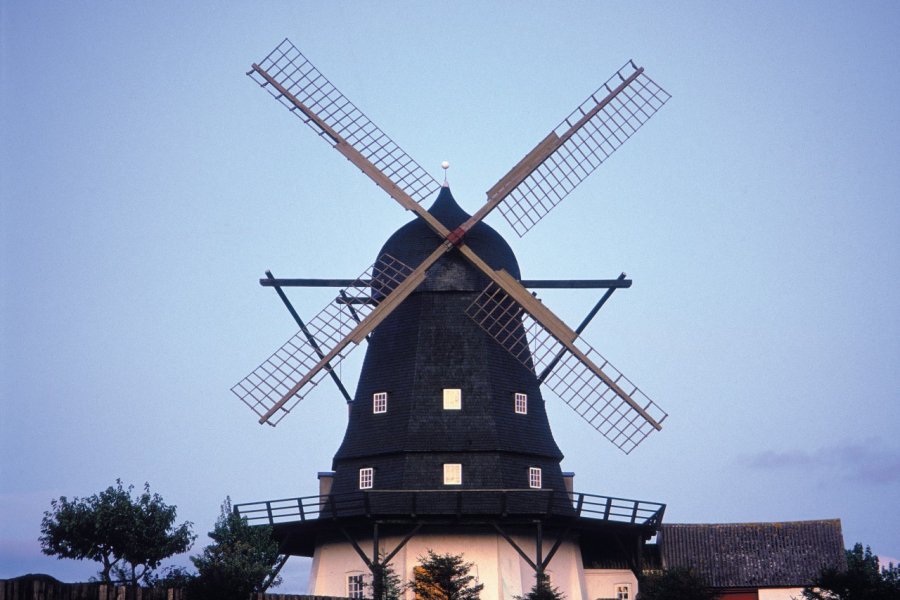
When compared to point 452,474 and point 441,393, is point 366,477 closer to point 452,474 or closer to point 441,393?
point 452,474

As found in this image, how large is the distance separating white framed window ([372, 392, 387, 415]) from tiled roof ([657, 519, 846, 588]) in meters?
11.1

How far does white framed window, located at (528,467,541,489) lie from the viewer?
3797cm

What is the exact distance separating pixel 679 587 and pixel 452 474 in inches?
271

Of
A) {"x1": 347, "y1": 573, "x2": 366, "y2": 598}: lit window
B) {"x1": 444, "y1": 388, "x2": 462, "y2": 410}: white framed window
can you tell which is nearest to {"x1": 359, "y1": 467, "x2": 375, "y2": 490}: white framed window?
{"x1": 347, "y1": 573, "x2": 366, "y2": 598}: lit window

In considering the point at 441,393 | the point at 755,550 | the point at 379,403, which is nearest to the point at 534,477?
the point at 441,393

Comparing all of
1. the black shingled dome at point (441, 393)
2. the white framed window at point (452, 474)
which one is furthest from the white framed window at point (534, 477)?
the white framed window at point (452, 474)

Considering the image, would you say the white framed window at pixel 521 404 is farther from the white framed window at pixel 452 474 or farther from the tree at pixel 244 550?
the tree at pixel 244 550

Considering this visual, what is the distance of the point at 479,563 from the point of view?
123 feet

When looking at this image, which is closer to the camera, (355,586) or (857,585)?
(857,585)

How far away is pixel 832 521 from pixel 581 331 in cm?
1171

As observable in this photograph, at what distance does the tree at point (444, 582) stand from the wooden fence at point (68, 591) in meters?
7.82

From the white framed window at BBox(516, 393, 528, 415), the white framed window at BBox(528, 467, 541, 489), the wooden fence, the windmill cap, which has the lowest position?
the wooden fence

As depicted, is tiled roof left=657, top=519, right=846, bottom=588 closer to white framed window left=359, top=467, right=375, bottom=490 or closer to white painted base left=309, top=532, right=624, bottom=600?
white painted base left=309, top=532, right=624, bottom=600

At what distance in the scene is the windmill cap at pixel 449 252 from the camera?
3912 centimetres
